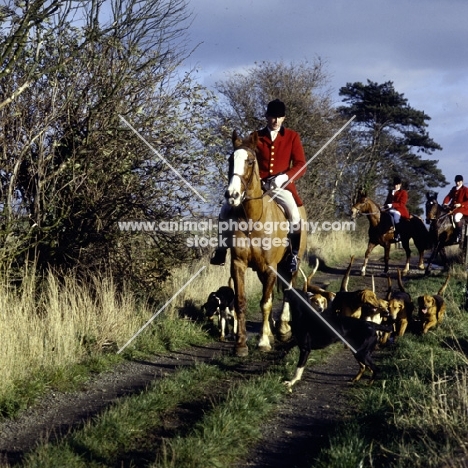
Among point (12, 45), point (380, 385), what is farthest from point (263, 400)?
point (12, 45)

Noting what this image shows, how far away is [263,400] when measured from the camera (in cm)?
625

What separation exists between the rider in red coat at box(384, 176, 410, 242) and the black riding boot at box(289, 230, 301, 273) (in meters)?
9.93

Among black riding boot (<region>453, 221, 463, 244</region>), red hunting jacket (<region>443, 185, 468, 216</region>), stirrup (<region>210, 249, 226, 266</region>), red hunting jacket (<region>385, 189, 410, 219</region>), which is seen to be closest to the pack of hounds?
stirrup (<region>210, 249, 226, 266</region>)

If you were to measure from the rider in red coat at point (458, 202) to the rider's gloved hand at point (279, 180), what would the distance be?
982 cm

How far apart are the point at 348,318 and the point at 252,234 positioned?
72.2 inches

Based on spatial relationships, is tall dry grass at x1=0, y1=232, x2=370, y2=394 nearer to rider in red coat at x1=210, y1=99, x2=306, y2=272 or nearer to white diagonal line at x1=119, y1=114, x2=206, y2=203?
rider in red coat at x1=210, y1=99, x2=306, y2=272

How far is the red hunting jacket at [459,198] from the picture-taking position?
18.2 metres

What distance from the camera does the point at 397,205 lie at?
65.0 feet

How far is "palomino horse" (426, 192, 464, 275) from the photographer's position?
59.8 feet

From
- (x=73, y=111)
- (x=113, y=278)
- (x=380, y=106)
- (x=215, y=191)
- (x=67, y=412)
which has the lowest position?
(x=67, y=412)

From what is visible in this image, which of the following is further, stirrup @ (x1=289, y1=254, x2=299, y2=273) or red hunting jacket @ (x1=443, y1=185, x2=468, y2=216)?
red hunting jacket @ (x1=443, y1=185, x2=468, y2=216)

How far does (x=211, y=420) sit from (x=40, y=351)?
2549 mm

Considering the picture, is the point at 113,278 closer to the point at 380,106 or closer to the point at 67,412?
the point at 67,412

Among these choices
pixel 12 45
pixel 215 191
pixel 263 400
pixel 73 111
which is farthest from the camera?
pixel 215 191
